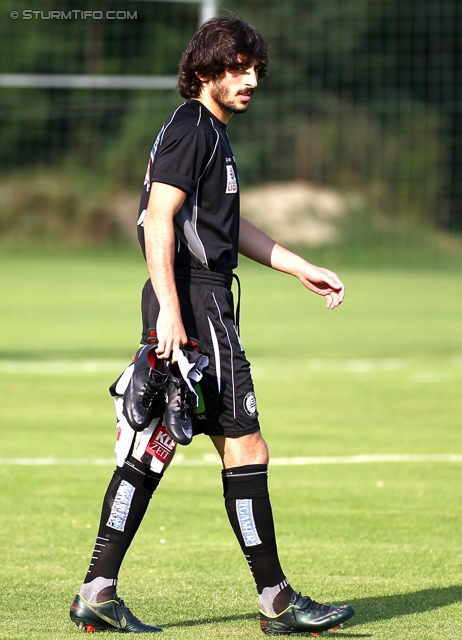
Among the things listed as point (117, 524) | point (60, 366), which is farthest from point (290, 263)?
point (60, 366)

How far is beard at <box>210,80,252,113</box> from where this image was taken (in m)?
5.09

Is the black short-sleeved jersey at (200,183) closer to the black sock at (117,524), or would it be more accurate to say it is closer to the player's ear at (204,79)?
the player's ear at (204,79)

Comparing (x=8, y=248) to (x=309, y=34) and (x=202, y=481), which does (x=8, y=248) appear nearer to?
(x=309, y=34)

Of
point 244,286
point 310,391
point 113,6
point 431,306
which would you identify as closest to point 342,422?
point 310,391

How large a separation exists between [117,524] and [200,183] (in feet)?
4.54

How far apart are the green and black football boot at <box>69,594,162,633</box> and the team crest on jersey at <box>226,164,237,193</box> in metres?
1.69

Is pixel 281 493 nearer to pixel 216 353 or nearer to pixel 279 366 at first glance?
pixel 216 353

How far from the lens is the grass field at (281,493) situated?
5.38m

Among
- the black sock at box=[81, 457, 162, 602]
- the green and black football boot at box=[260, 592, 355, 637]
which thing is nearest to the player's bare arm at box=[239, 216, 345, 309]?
the black sock at box=[81, 457, 162, 602]

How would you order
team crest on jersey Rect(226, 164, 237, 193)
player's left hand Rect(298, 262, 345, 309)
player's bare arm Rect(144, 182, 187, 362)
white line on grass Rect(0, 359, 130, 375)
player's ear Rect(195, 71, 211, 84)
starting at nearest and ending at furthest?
player's bare arm Rect(144, 182, 187, 362)
team crest on jersey Rect(226, 164, 237, 193)
player's ear Rect(195, 71, 211, 84)
player's left hand Rect(298, 262, 345, 309)
white line on grass Rect(0, 359, 130, 375)

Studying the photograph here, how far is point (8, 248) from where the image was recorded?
39.6 meters

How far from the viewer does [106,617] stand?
4.87 m

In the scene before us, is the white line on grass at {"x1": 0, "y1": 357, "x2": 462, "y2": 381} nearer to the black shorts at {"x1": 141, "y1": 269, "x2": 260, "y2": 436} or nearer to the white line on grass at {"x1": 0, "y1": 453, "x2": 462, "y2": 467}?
the white line on grass at {"x1": 0, "y1": 453, "x2": 462, "y2": 467}

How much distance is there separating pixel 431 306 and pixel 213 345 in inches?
864
